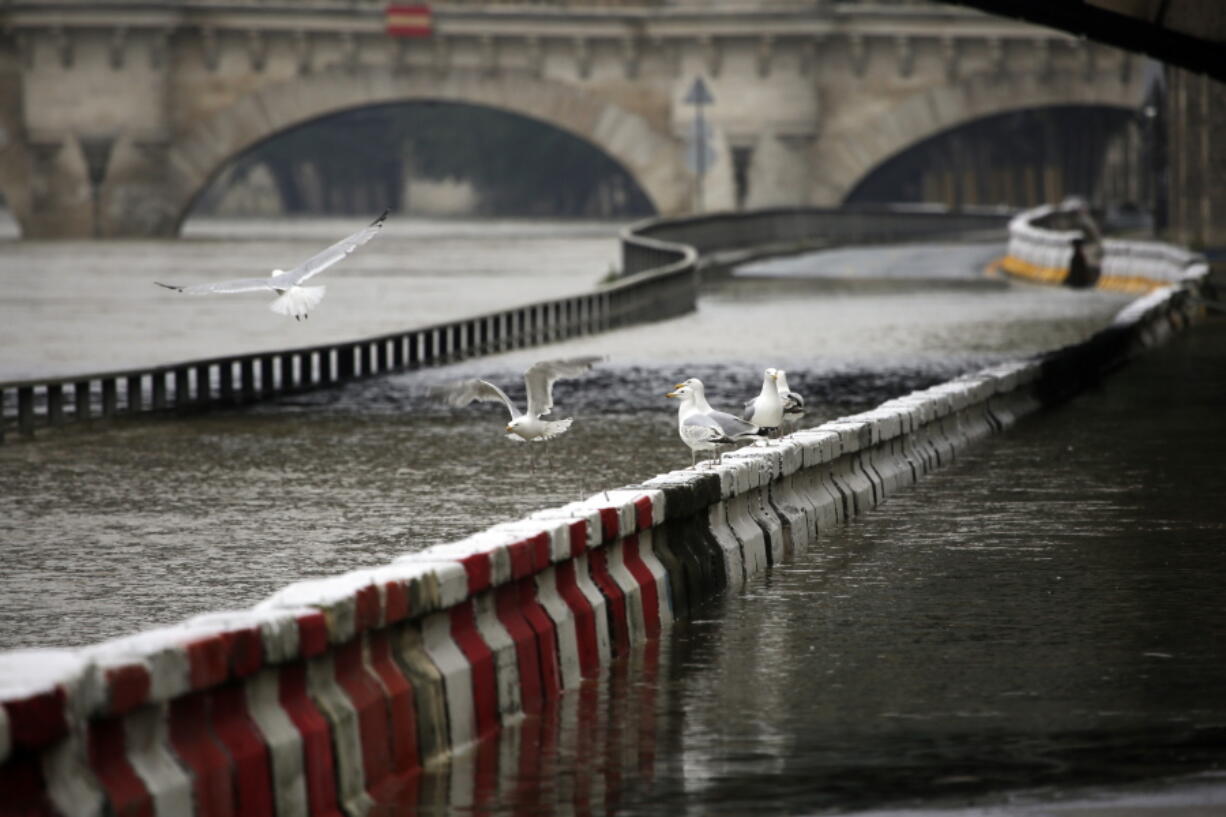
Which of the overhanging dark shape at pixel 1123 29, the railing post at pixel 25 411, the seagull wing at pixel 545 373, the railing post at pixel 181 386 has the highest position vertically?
the overhanging dark shape at pixel 1123 29

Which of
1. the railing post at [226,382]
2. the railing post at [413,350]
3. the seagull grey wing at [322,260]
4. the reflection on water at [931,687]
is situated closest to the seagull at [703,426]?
the reflection on water at [931,687]

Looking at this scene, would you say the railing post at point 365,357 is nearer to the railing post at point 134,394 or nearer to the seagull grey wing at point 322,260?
the railing post at point 134,394

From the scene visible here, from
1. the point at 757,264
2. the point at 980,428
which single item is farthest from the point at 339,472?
the point at 757,264

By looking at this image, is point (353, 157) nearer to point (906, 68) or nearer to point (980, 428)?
point (906, 68)

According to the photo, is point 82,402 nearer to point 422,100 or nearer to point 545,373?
point 545,373

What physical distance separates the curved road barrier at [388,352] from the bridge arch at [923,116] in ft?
69.5

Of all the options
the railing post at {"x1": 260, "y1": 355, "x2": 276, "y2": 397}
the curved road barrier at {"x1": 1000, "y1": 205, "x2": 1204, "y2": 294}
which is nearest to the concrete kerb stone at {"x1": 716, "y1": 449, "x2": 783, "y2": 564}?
the railing post at {"x1": 260, "y1": 355, "x2": 276, "y2": 397}

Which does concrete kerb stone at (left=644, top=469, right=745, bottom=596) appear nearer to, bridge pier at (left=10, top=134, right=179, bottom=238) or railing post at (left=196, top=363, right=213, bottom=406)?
railing post at (left=196, top=363, right=213, bottom=406)

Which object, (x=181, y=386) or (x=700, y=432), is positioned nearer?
(x=700, y=432)

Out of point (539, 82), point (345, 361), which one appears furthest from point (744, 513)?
point (539, 82)

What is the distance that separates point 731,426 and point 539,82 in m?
82.3

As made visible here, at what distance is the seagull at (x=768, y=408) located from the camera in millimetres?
16250

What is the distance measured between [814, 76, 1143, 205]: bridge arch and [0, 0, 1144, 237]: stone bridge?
8 centimetres

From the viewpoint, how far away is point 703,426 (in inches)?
572
